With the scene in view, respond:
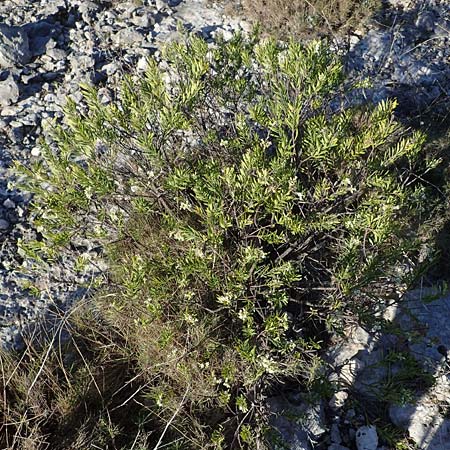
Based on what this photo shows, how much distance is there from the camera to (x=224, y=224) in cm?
268

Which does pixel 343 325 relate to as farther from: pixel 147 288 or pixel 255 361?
pixel 147 288

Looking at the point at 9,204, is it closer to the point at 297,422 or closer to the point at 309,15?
the point at 297,422

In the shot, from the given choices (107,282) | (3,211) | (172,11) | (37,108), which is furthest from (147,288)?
(172,11)

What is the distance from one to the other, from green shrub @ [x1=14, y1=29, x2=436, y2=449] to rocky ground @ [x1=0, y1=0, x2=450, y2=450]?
1.32 feet

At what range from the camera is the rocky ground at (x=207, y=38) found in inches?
136

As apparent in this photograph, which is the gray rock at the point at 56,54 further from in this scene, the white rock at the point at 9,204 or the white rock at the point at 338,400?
the white rock at the point at 338,400

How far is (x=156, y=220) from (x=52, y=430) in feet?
4.64

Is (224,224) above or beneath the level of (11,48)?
above

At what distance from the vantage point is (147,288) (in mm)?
3023

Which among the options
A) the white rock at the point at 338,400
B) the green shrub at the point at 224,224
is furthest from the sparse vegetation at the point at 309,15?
the white rock at the point at 338,400

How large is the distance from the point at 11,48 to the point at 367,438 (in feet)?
14.1

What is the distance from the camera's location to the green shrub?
2.78m

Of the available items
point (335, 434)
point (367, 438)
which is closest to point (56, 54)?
point (335, 434)

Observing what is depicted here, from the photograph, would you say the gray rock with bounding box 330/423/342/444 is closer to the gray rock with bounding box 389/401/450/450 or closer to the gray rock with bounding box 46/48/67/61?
the gray rock with bounding box 389/401/450/450
